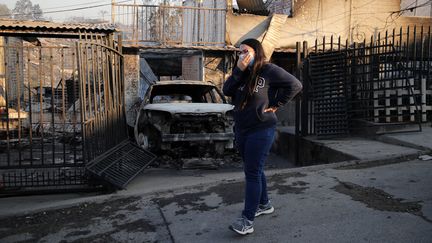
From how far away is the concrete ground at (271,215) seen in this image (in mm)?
3227

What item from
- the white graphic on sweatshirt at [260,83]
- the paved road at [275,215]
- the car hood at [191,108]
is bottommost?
the paved road at [275,215]

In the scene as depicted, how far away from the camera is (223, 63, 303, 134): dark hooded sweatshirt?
3.14 metres

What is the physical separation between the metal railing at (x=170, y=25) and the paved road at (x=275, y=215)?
344 inches

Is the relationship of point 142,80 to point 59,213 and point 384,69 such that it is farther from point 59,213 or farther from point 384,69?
point 59,213

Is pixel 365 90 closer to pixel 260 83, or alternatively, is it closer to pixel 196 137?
pixel 196 137

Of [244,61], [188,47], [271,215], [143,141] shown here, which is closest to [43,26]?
[143,141]

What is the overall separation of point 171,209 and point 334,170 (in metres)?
2.42

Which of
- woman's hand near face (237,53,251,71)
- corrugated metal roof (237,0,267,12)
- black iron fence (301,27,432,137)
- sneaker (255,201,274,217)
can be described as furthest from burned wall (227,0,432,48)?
woman's hand near face (237,53,251,71)

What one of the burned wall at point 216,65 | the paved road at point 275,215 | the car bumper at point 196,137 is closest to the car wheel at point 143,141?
the car bumper at point 196,137

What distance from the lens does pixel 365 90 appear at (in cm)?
772

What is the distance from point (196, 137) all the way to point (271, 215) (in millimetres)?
3540

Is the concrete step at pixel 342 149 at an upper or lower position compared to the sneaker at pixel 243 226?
upper

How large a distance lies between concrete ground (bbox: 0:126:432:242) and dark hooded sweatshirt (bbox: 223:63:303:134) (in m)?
0.93

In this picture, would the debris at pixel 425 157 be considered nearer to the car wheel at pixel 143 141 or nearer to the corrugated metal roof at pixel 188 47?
the car wheel at pixel 143 141
